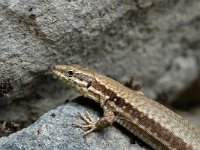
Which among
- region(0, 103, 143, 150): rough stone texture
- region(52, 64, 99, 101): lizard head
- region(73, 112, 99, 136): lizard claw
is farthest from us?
region(52, 64, 99, 101): lizard head

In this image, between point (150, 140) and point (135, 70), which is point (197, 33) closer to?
point (135, 70)

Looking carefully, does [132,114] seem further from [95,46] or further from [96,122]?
[95,46]

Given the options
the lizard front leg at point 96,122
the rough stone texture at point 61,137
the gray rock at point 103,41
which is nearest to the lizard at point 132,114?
the lizard front leg at point 96,122

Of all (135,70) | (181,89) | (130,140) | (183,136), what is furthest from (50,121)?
(181,89)

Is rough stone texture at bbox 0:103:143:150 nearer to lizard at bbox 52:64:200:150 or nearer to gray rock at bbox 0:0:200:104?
lizard at bbox 52:64:200:150

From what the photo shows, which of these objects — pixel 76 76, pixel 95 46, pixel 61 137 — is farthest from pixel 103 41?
pixel 61 137

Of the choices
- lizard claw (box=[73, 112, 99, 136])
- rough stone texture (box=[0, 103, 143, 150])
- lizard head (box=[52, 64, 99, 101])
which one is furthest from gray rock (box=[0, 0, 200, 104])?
lizard claw (box=[73, 112, 99, 136])
